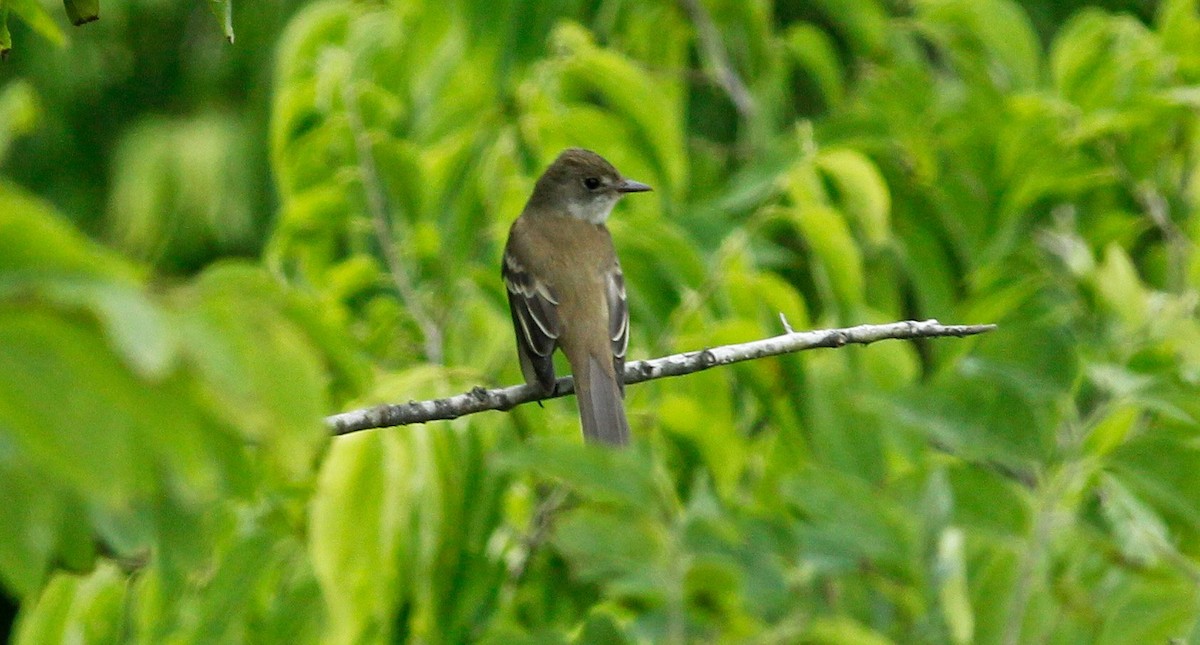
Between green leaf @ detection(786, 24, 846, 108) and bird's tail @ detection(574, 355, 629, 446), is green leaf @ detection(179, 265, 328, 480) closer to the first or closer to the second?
bird's tail @ detection(574, 355, 629, 446)

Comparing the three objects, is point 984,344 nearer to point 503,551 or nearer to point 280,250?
point 503,551

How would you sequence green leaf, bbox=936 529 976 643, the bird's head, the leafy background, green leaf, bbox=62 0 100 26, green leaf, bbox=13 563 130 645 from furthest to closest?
the bird's head → green leaf, bbox=13 563 130 645 → the leafy background → green leaf, bbox=936 529 976 643 → green leaf, bbox=62 0 100 26

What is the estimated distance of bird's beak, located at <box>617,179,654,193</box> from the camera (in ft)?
15.8

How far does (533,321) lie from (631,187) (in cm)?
59

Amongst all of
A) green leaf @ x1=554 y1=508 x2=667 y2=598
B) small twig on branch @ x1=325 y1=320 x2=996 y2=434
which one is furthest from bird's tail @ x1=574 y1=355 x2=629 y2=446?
green leaf @ x1=554 y1=508 x2=667 y2=598

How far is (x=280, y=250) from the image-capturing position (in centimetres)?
456

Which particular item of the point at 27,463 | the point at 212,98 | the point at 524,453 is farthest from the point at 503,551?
the point at 212,98

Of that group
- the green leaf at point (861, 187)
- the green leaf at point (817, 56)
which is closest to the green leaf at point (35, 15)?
the green leaf at point (861, 187)

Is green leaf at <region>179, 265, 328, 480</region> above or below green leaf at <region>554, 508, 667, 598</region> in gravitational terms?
below

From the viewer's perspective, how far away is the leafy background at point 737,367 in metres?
3.18

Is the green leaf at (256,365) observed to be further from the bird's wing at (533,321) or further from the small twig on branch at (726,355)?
the bird's wing at (533,321)

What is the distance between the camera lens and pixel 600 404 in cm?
399

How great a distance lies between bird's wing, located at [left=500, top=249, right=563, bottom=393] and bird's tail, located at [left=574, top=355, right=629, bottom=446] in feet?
0.34

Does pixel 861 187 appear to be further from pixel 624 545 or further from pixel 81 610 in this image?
pixel 81 610
